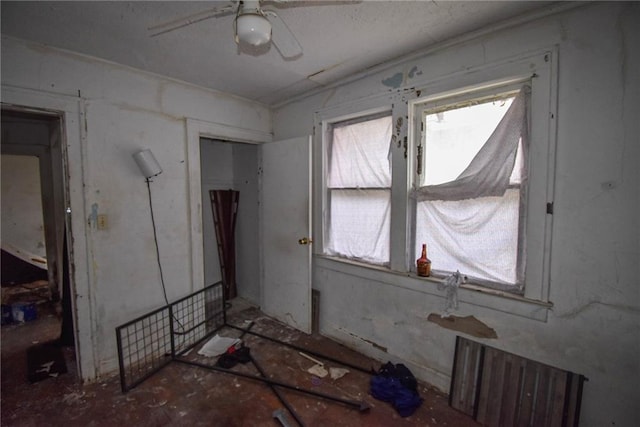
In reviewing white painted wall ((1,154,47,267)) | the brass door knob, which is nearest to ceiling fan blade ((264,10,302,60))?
the brass door knob

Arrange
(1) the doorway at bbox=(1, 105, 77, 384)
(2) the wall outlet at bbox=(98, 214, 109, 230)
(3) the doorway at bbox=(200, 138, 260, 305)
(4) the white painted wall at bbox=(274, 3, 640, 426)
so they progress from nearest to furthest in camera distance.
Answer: (4) the white painted wall at bbox=(274, 3, 640, 426)
(2) the wall outlet at bbox=(98, 214, 109, 230)
(1) the doorway at bbox=(1, 105, 77, 384)
(3) the doorway at bbox=(200, 138, 260, 305)

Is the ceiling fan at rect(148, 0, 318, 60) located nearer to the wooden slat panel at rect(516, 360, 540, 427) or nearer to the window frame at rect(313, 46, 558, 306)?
the window frame at rect(313, 46, 558, 306)

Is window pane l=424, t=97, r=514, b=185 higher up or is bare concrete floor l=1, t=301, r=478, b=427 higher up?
window pane l=424, t=97, r=514, b=185

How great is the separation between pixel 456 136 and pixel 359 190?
855 mm

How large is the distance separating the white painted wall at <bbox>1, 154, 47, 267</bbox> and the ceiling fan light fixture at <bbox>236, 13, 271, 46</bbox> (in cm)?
505

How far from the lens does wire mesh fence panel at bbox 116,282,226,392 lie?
2.18 meters

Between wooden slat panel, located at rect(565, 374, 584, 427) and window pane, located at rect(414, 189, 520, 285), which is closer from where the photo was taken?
wooden slat panel, located at rect(565, 374, 584, 427)

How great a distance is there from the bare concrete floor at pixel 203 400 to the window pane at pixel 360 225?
898mm

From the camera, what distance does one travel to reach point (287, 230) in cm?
286

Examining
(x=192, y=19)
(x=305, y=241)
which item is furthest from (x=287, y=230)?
(x=192, y=19)

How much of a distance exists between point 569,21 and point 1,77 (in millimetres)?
3265

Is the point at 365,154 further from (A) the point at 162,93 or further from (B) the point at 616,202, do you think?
(A) the point at 162,93

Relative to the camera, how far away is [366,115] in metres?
2.37

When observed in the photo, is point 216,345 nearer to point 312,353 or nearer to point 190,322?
point 190,322
